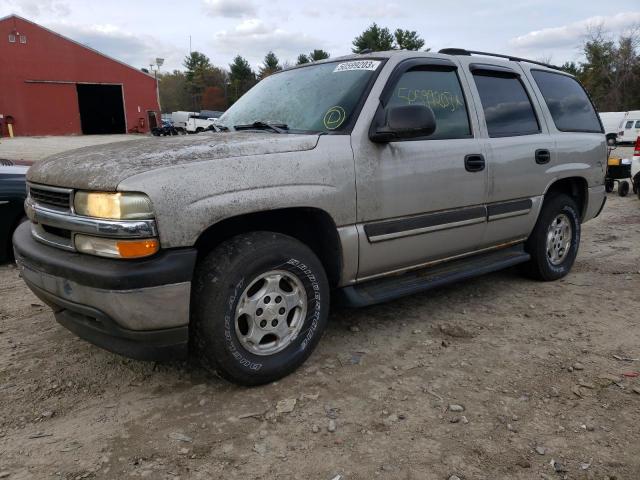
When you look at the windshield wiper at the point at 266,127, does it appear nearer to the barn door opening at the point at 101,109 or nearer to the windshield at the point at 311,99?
the windshield at the point at 311,99

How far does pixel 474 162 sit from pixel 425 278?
91 centimetres

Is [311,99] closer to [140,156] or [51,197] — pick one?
[140,156]

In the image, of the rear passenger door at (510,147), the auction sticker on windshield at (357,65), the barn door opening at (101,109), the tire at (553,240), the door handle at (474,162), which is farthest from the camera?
the barn door opening at (101,109)

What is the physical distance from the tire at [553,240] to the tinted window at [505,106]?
747 mm

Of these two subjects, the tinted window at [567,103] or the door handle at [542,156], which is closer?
the door handle at [542,156]

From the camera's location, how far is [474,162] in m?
3.65

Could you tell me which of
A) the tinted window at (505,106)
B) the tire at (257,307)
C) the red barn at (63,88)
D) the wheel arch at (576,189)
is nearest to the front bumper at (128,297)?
the tire at (257,307)

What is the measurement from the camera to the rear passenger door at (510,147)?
12.7 feet

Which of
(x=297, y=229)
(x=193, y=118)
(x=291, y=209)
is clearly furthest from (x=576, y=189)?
(x=193, y=118)

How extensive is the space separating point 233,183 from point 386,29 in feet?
199

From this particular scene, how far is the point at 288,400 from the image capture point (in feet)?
8.85

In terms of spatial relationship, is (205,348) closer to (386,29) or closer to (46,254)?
(46,254)

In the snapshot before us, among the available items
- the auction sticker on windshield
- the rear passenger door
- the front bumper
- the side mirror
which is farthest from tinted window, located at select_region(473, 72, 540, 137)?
the front bumper

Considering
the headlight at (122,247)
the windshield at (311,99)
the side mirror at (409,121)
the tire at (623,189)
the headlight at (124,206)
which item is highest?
the windshield at (311,99)
